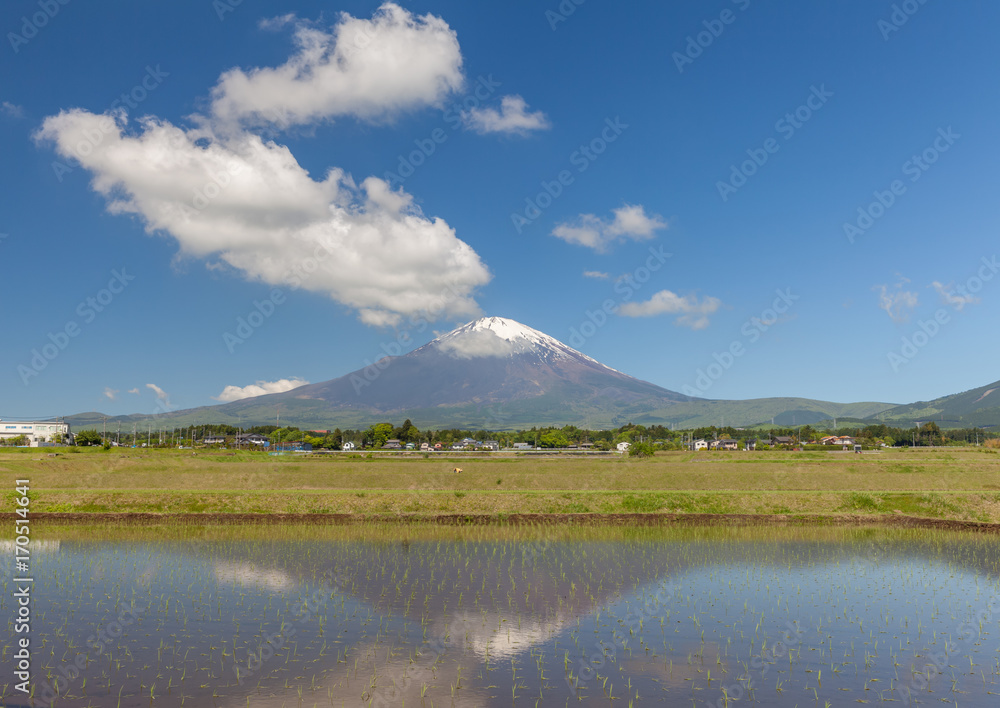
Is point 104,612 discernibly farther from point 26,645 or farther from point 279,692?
point 279,692

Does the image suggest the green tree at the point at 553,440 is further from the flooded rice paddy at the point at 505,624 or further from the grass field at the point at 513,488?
the flooded rice paddy at the point at 505,624

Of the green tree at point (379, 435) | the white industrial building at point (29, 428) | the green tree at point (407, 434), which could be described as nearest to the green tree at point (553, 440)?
the green tree at point (407, 434)

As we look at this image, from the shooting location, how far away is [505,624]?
49.4 ft

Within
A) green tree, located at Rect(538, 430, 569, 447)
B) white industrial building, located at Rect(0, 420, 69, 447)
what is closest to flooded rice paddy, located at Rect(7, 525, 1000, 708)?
green tree, located at Rect(538, 430, 569, 447)

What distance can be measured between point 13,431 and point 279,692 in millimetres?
214230

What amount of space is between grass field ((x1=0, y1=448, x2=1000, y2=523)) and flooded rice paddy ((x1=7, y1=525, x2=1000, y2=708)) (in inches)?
328

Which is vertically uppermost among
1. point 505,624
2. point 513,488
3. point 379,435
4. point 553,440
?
point 505,624

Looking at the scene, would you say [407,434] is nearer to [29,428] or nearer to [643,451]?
[643,451]

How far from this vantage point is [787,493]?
36.8 meters

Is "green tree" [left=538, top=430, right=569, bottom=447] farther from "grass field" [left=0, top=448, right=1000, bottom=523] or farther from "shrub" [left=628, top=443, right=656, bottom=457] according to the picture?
"grass field" [left=0, top=448, right=1000, bottom=523]

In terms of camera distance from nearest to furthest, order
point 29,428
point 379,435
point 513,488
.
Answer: point 513,488 → point 379,435 → point 29,428

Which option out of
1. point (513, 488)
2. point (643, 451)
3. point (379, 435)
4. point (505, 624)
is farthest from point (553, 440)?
point (505, 624)

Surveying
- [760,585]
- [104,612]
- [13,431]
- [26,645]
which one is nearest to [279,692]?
[26,645]

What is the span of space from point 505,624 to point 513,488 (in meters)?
27.3
